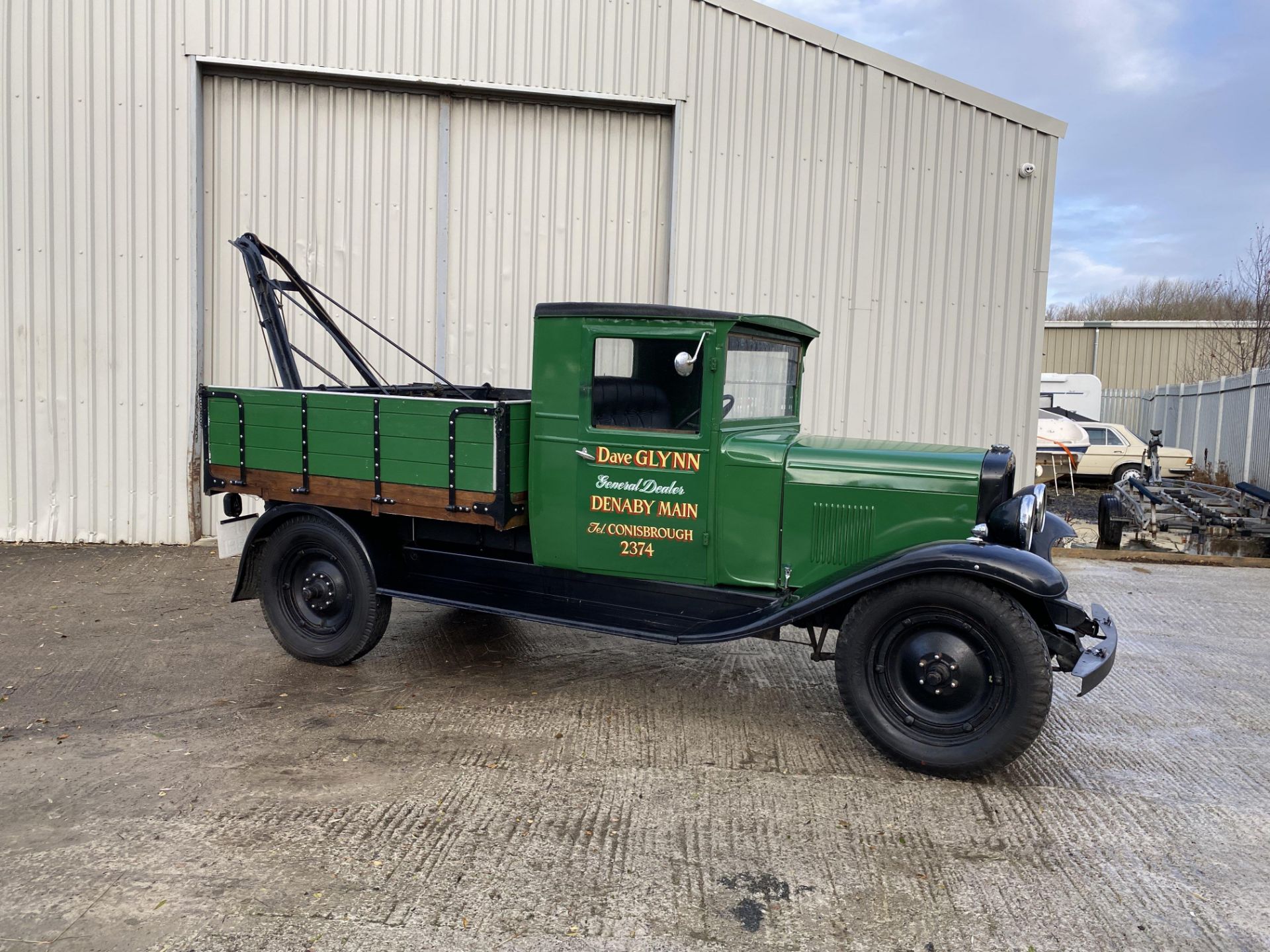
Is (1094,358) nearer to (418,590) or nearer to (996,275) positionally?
(996,275)

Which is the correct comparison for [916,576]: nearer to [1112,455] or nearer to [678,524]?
[678,524]

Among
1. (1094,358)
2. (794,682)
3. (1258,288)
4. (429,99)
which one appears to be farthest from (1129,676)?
(1094,358)

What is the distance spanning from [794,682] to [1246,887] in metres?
2.51

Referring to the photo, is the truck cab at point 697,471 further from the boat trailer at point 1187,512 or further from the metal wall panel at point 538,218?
the boat trailer at point 1187,512

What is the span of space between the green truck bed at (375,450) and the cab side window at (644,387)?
1.53 ft

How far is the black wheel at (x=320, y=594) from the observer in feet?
17.6

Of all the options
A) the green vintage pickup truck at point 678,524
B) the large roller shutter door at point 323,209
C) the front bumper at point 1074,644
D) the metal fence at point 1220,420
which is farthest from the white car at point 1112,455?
the front bumper at point 1074,644

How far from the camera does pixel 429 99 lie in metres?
8.91

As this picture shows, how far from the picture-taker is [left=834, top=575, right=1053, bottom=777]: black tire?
12.9 ft

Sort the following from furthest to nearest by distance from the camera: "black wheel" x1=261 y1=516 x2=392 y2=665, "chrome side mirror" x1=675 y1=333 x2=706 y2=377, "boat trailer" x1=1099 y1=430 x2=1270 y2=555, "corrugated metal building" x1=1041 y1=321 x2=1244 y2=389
→ "corrugated metal building" x1=1041 y1=321 x2=1244 y2=389 → "boat trailer" x1=1099 y1=430 x2=1270 y2=555 → "black wheel" x1=261 y1=516 x2=392 y2=665 → "chrome side mirror" x1=675 y1=333 x2=706 y2=377

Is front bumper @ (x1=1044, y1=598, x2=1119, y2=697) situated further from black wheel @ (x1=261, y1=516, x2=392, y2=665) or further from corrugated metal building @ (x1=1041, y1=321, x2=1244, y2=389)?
corrugated metal building @ (x1=1041, y1=321, x2=1244, y2=389)

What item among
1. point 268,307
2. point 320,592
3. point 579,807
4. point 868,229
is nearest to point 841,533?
point 579,807

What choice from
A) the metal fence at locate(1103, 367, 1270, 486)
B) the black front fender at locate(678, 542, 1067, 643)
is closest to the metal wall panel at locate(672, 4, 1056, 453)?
the black front fender at locate(678, 542, 1067, 643)

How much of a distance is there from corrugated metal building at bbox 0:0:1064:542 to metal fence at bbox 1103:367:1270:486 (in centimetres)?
772
